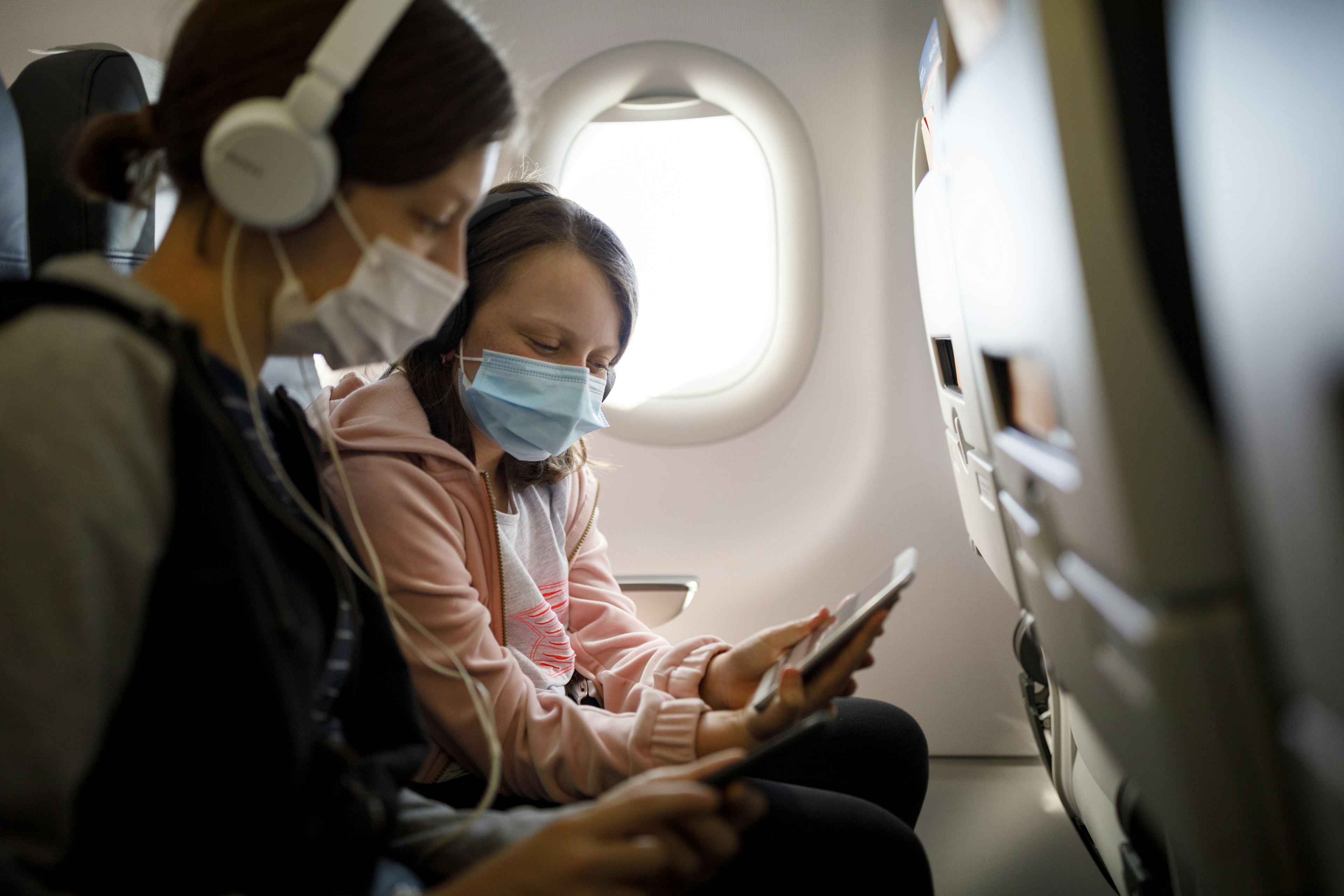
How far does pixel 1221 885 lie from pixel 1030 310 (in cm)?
41

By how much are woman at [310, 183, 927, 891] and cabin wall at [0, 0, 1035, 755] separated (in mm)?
740

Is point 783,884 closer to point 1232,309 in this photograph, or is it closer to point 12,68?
point 1232,309

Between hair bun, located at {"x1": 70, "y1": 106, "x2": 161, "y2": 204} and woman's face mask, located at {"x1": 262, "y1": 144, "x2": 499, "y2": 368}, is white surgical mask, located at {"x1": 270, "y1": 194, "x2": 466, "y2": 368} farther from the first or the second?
hair bun, located at {"x1": 70, "y1": 106, "x2": 161, "y2": 204}

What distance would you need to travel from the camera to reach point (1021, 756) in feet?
7.06

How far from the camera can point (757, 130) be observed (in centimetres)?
197

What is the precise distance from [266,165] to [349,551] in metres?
0.37

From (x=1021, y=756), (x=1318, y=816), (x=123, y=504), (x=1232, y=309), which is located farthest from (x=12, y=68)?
(x=1021, y=756)

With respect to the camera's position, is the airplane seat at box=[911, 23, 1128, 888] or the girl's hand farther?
the girl's hand

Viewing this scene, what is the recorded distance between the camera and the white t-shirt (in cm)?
121

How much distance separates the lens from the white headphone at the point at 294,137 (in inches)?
27.4

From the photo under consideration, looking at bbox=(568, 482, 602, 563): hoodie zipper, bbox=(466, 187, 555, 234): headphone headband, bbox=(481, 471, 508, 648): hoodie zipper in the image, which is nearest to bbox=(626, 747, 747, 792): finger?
bbox=(481, 471, 508, 648): hoodie zipper

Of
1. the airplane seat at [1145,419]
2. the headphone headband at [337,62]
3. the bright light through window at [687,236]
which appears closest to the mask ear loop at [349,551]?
the headphone headband at [337,62]

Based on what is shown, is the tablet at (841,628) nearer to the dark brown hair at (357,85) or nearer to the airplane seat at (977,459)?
the airplane seat at (977,459)

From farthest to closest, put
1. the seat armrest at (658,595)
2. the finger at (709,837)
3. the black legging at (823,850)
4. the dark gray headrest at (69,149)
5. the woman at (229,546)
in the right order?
the seat armrest at (658,595) → the dark gray headrest at (69,149) → the black legging at (823,850) → the finger at (709,837) → the woman at (229,546)
